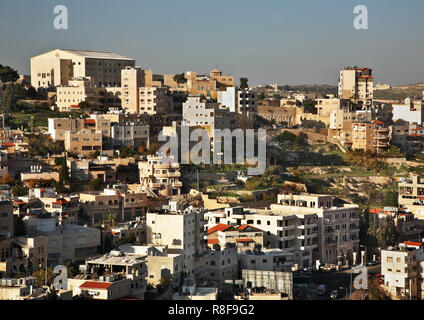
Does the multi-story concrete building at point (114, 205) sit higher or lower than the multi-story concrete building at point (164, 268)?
higher

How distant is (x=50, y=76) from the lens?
4359cm

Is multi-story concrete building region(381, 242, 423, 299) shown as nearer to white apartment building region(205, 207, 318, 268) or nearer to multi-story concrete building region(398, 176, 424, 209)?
white apartment building region(205, 207, 318, 268)

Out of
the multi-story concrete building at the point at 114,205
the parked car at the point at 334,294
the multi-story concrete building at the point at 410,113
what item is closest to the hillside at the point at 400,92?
the multi-story concrete building at the point at 410,113

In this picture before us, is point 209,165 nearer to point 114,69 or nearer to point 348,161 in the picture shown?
point 348,161

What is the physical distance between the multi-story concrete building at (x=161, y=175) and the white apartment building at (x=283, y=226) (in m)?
2.97

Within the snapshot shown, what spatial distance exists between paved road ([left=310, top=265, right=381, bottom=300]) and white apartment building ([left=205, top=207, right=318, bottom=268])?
0.96 meters

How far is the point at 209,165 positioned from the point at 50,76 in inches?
427

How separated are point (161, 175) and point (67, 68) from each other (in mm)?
12621

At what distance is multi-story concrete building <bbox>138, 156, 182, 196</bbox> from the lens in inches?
1278

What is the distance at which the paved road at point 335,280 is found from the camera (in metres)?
24.5

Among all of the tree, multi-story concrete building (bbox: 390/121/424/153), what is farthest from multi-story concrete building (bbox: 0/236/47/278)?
the tree

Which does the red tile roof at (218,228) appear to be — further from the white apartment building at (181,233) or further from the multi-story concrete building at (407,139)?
the multi-story concrete building at (407,139)

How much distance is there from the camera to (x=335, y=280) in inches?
1045
